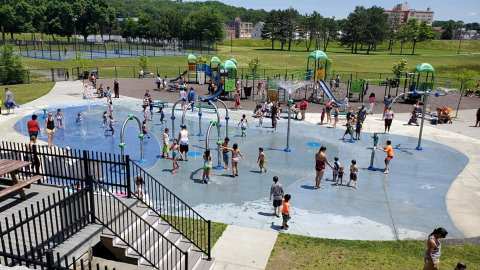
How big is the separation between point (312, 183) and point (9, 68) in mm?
37659

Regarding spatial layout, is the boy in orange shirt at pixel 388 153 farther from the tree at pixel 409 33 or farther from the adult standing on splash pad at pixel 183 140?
the tree at pixel 409 33

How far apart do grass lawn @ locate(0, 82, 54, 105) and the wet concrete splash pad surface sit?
9219mm

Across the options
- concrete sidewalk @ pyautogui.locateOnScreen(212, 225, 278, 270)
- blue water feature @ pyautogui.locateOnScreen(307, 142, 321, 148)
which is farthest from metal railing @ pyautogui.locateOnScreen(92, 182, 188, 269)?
blue water feature @ pyautogui.locateOnScreen(307, 142, 321, 148)

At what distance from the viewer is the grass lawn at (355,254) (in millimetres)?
11070

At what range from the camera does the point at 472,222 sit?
14.0m

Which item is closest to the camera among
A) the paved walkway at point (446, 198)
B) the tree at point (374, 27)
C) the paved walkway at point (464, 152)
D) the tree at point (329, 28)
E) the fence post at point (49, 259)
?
the fence post at point (49, 259)

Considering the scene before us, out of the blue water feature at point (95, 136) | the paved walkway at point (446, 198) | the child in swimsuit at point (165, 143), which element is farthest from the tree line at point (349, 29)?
the child in swimsuit at point (165, 143)

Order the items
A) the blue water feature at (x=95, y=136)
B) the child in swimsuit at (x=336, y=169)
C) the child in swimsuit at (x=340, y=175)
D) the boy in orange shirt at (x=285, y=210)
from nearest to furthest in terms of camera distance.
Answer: the boy in orange shirt at (x=285, y=210)
the child in swimsuit at (x=340, y=175)
the child in swimsuit at (x=336, y=169)
the blue water feature at (x=95, y=136)

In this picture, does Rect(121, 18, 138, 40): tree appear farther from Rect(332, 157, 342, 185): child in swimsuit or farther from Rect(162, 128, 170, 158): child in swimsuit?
Rect(332, 157, 342, 185): child in swimsuit

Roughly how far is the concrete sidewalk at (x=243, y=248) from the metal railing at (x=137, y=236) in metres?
1.41

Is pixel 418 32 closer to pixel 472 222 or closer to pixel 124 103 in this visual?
pixel 124 103

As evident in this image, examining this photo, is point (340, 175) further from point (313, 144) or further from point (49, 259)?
point (49, 259)

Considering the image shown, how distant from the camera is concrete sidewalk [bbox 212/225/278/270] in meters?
10.9

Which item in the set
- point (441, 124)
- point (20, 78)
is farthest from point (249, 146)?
point (20, 78)
